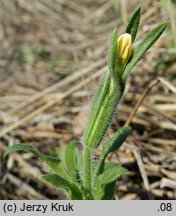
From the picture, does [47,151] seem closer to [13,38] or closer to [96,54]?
[96,54]

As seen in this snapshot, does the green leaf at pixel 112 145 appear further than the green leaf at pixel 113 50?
Yes

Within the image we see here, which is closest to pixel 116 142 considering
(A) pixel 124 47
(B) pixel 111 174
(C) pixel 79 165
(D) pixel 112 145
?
(D) pixel 112 145

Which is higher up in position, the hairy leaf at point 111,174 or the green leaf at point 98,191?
the hairy leaf at point 111,174

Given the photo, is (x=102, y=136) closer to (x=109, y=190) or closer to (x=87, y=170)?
(x=87, y=170)

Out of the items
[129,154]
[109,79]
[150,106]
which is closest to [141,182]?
[129,154]

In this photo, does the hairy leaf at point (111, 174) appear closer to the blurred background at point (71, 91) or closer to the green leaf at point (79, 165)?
the green leaf at point (79, 165)

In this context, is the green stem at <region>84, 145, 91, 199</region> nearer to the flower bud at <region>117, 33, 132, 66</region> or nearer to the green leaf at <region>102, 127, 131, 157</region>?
the green leaf at <region>102, 127, 131, 157</region>

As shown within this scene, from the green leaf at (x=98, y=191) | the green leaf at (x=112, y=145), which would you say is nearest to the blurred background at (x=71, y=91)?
the green leaf at (x=112, y=145)
